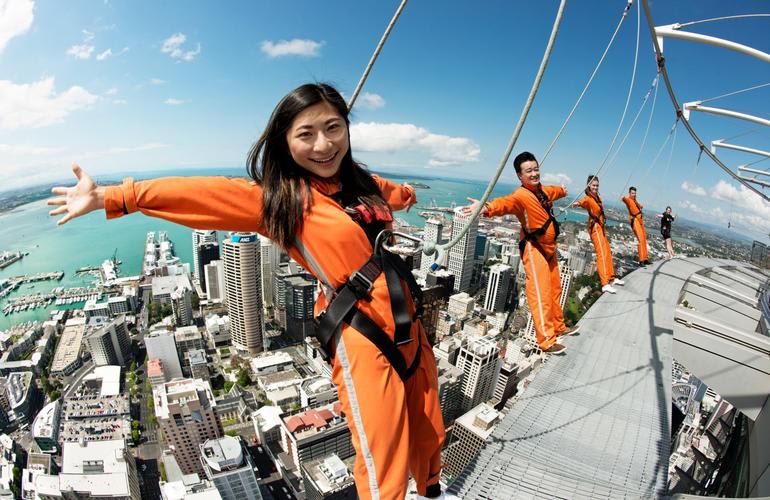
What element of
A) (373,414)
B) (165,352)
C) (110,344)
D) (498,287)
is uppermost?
(373,414)

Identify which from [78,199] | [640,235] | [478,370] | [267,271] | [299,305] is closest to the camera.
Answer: [78,199]

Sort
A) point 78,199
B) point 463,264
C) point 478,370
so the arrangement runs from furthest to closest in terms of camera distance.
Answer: point 463,264, point 478,370, point 78,199

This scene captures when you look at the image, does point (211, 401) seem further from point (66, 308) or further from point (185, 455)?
point (66, 308)

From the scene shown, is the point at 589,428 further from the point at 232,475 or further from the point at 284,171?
the point at 232,475

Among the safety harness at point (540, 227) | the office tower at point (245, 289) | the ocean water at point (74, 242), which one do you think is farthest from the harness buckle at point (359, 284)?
the ocean water at point (74, 242)

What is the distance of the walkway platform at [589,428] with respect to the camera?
4.79 feet

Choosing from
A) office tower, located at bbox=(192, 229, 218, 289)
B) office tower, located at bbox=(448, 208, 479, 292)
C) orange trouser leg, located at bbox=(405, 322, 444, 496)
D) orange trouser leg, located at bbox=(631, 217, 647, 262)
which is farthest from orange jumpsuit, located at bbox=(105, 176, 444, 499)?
office tower, located at bbox=(192, 229, 218, 289)

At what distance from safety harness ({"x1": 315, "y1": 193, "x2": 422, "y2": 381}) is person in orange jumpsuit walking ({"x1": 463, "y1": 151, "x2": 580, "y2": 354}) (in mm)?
1478

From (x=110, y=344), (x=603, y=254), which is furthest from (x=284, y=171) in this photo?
(x=110, y=344)

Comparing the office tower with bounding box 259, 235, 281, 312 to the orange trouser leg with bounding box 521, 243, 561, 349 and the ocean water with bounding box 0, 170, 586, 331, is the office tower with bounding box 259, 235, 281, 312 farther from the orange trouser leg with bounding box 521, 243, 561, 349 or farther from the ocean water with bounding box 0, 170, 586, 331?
the orange trouser leg with bounding box 521, 243, 561, 349

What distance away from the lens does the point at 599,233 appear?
11.8 feet

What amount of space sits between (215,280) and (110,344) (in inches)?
278

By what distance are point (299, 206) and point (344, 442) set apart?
11.6 m

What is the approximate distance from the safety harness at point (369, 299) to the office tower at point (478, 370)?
12.5 metres
